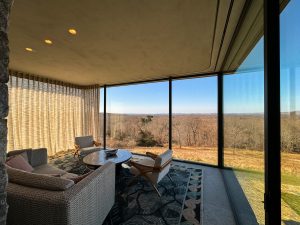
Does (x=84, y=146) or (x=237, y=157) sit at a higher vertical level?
(x=237, y=157)

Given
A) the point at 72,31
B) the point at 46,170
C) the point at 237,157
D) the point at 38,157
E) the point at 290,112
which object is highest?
the point at 72,31

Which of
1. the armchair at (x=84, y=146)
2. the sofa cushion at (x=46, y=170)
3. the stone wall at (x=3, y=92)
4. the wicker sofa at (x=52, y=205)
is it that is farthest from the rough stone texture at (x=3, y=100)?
the armchair at (x=84, y=146)

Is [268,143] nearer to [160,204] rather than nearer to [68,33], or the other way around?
[160,204]

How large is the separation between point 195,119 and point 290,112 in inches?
143

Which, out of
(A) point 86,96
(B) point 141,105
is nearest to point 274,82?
(B) point 141,105

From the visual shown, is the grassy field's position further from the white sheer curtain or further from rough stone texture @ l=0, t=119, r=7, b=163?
the white sheer curtain

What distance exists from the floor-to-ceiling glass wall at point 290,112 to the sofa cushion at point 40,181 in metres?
1.66

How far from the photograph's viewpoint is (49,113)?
5207mm

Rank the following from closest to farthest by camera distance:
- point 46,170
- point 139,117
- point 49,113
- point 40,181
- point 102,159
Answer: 1. point 40,181
2. point 46,170
3. point 102,159
4. point 49,113
5. point 139,117

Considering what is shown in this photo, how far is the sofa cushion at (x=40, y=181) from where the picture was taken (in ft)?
4.75

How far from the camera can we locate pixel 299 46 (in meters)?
0.77

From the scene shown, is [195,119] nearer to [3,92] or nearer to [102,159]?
[102,159]

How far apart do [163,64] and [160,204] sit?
276 cm

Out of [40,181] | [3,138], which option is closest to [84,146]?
[40,181]
